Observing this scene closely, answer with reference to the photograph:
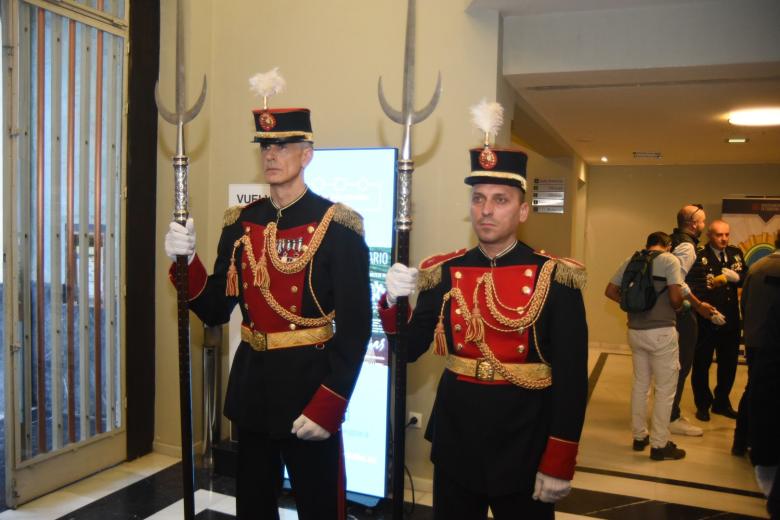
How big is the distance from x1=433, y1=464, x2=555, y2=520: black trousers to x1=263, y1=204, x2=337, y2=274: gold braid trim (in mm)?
735

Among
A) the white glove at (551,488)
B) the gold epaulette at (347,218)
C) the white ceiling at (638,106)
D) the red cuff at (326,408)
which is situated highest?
the white ceiling at (638,106)

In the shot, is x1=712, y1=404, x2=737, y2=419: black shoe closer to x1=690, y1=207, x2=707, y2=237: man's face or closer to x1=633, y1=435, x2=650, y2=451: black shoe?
x1=633, y1=435, x2=650, y2=451: black shoe

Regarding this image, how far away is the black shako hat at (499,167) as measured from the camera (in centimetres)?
188

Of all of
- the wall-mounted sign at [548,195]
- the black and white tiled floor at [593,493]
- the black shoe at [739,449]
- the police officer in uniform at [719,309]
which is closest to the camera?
the black and white tiled floor at [593,493]

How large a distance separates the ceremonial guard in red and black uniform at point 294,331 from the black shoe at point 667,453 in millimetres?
2925

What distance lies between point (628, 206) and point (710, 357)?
151 inches

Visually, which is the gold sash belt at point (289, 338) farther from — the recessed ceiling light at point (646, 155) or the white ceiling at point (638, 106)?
the recessed ceiling light at point (646, 155)

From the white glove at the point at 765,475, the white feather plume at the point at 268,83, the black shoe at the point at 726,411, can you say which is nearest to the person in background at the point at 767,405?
the white glove at the point at 765,475

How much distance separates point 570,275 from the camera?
73.5 inches

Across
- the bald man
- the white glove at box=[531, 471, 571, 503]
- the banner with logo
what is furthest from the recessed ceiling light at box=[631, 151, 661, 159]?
the white glove at box=[531, 471, 571, 503]

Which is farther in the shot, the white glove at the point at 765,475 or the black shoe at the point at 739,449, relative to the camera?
the black shoe at the point at 739,449

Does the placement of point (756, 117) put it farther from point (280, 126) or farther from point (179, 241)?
point (179, 241)

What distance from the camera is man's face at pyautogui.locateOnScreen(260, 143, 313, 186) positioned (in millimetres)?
1998

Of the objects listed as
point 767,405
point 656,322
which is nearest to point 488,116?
point 767,405
